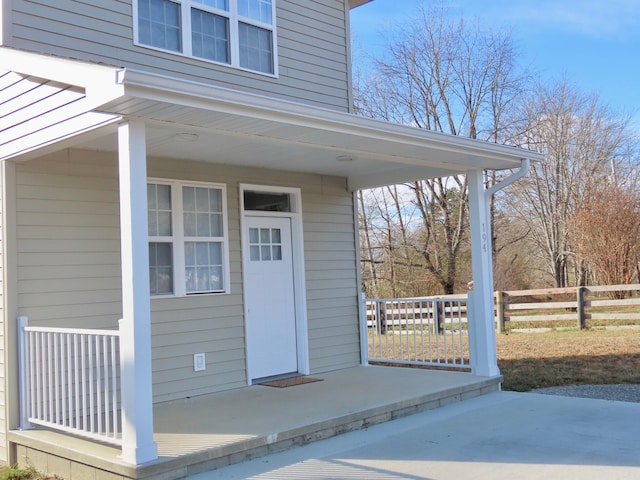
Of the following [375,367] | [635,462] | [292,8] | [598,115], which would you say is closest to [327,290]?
[375,367]

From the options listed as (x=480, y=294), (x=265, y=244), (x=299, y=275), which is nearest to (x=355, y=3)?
(x=265, y=244)

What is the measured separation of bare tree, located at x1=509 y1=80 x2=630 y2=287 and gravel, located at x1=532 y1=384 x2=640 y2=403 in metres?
15.0

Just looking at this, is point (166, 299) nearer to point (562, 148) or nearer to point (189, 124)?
point (189, 124)

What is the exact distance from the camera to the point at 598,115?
896 inches

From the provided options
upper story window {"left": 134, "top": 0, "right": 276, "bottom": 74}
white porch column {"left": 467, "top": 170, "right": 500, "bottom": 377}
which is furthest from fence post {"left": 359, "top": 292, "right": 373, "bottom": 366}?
upper story window {"left": 134, "top": 0, "right": 276, "bottom": 74}

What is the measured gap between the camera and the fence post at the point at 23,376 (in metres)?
5.40

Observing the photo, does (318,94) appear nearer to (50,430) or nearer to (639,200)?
(50,430)

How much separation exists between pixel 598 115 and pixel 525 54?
11.2ft

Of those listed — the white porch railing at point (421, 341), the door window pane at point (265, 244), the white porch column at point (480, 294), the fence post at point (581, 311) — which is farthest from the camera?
the fence post at point (581, 311)

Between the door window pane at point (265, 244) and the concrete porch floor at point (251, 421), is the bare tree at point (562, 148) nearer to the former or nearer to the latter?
the concrete porch floor at point (251, 421)

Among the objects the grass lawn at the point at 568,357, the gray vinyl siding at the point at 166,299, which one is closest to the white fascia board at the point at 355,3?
the gray vinyl siding at the point at 166,299

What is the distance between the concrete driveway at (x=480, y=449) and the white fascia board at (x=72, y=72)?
8.80 feet

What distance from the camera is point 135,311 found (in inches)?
174

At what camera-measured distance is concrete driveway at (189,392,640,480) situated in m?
4.56
